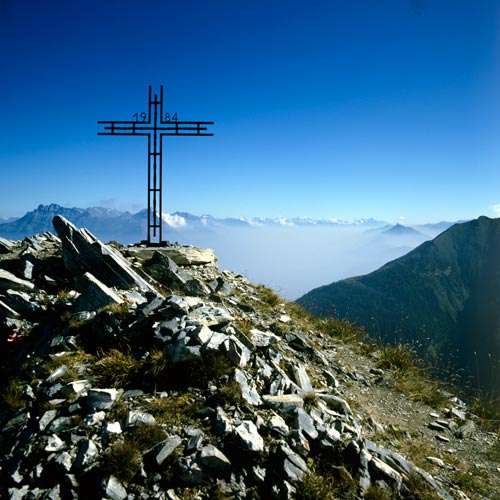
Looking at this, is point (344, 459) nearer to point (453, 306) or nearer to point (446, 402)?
point (446, 402)

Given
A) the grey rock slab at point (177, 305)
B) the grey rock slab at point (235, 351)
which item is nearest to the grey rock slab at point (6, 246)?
the grey rock slab at point (177, 305)

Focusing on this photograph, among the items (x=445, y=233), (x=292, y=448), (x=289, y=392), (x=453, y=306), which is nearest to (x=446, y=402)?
(x=289, y=392)

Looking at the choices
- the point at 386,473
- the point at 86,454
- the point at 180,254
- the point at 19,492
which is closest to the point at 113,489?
the point at 86,454

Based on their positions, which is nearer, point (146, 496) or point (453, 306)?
point (146, 496)

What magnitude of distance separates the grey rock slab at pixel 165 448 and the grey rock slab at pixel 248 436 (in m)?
0.90

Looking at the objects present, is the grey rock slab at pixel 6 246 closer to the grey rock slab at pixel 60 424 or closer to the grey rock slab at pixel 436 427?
the grey rock slab at pixel 60 424

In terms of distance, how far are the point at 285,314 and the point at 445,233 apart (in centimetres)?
19206

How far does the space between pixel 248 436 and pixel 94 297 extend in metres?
6.08

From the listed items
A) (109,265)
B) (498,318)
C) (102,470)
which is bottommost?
(498,318)

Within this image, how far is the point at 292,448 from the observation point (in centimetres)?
527

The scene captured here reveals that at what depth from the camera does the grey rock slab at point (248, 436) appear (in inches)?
199

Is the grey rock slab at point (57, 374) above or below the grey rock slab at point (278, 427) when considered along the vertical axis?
above

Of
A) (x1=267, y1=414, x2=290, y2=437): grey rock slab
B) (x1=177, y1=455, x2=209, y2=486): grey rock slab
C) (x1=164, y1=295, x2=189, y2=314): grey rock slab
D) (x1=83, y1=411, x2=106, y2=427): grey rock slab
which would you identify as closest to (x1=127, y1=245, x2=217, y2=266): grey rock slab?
(x1=164, y1=295, x2=189, y2=314): grey rock slab

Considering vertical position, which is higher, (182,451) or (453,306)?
(182,451)
